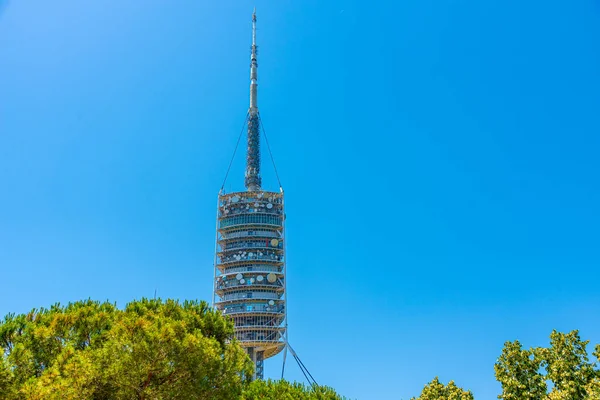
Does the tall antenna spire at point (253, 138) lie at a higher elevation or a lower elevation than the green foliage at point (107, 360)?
higher

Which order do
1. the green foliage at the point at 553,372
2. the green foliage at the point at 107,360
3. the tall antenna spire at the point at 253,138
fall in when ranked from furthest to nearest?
the tall antenna spire at the point at 253,138 → the green foliage at the point at 553,372 → the green foliage at the point at 107,360

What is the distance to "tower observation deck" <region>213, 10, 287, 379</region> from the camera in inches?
3693

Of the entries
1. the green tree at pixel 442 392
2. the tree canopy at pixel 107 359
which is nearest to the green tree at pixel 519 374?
the green tree at pixel 442 392

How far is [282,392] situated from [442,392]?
1911cm

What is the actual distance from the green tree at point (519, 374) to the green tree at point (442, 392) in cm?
734

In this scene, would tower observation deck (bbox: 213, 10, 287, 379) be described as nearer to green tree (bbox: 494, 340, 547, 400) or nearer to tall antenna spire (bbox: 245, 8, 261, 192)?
tall antenna spire (bbox: 245, 8, 261, 192)

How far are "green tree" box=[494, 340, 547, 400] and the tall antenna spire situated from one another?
7013 cm

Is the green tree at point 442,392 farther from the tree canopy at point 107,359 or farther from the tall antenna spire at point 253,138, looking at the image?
the tall antenna spire at point 253,138

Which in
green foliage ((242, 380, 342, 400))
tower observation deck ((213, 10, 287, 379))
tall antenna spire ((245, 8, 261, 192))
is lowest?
green foliage ((242, 380, 342, 400))

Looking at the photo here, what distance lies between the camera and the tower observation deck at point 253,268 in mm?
93812

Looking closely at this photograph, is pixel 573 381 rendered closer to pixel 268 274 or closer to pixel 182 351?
pixel 182 351

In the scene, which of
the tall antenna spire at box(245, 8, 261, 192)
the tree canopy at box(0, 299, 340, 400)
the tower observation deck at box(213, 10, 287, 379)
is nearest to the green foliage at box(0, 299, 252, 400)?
the tree canopy at box(0, 299, 340, 400)

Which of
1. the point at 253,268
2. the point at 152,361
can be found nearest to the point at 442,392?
the point at 152,361

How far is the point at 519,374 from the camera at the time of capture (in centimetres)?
4006
